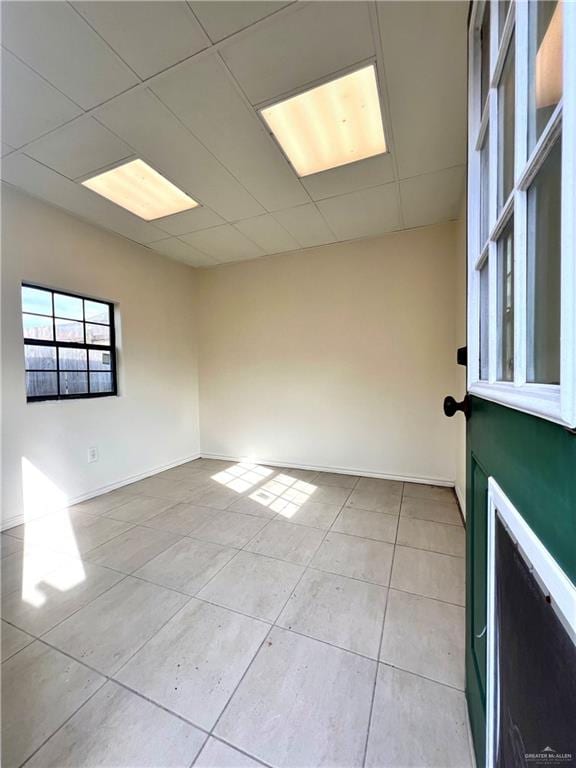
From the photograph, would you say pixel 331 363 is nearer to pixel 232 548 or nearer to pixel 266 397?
pixel 266 397

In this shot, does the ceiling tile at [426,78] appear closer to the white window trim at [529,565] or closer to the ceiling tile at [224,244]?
the ceiling tile at [224,244]

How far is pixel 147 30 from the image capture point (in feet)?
4.31

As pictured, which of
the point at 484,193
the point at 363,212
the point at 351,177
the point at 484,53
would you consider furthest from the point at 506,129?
the point at 363,212

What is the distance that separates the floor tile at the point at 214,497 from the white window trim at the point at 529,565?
2294mm

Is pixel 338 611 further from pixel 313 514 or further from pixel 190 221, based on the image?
pixel 190 221

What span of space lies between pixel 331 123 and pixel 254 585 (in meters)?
2.74

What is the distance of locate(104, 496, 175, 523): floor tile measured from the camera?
2566 mm

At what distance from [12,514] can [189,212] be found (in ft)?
9.48

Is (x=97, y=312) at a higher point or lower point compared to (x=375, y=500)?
higher

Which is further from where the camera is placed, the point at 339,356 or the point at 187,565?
the point at 339,356

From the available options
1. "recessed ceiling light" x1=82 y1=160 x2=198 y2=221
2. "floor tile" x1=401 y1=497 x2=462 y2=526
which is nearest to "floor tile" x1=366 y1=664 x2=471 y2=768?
"floor tile" x1=401 y1=497 x2=462 y2=526

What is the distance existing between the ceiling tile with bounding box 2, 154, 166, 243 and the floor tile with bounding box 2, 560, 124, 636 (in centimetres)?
272

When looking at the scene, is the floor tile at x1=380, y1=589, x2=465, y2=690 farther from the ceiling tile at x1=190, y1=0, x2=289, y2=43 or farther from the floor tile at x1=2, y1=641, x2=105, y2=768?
the ceiling tile at x1=190, y1=0, x2=289, y2=43

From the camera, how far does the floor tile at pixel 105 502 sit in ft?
8.88
